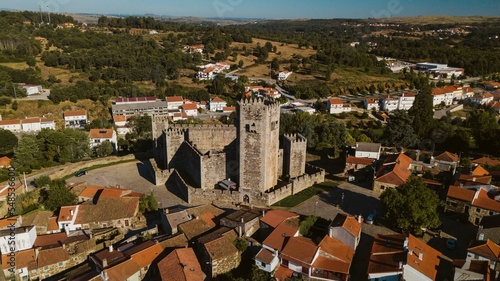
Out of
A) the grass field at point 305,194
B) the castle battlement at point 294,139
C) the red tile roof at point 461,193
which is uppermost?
the castle battlement at point 294,139

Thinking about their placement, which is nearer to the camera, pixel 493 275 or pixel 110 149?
pixel 493 275

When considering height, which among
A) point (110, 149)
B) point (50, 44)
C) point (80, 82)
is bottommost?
point (110, 149)

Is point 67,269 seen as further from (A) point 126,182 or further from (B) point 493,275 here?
(B) point 493,275

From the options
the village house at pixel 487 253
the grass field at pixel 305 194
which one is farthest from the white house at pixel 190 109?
the village house at pixel 487 253

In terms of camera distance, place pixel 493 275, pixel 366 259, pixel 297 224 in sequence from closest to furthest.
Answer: pixel 493 275, pixel 366 259, pixel 297 224

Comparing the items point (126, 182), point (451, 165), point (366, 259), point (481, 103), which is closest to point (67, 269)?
point (126, 182)

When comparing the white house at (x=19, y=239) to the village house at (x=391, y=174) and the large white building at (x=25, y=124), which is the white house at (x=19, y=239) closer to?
the village house at (x=391, y=174)
